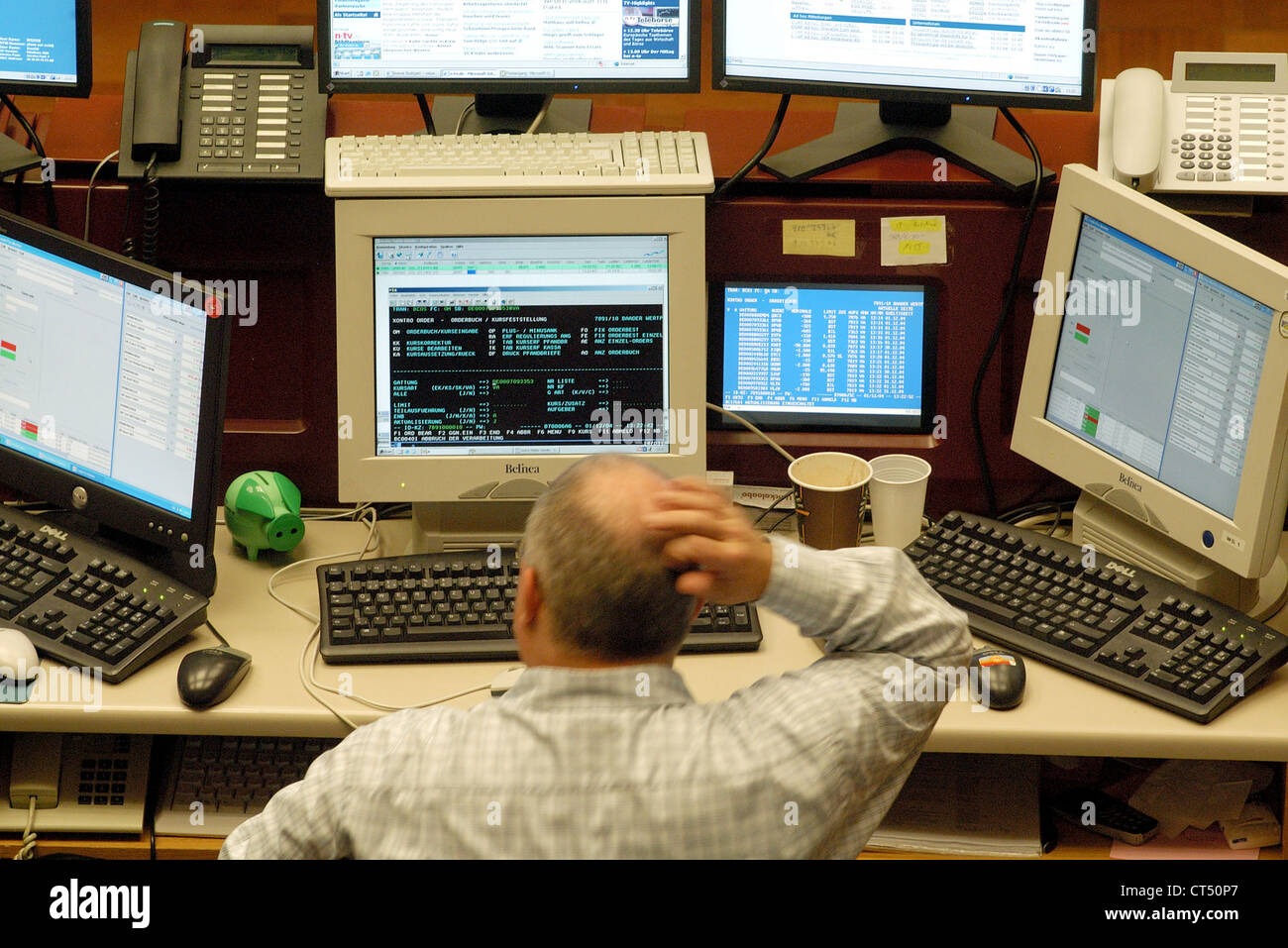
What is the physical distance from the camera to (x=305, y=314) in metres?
2.05

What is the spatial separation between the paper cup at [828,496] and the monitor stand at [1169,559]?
0.96 feet

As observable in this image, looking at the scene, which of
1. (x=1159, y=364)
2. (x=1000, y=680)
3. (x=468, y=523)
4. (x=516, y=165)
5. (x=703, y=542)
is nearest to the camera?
(x=703, y=542)

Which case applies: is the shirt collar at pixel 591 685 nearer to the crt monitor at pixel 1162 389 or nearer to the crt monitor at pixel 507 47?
the crt monitor at pixel 1162 389

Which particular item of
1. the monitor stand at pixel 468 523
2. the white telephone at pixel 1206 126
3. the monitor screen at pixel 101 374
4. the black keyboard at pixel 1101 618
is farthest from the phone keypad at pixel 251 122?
→ the white telephone at pixel 1206 126

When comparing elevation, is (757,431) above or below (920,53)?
below

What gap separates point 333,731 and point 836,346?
2.81 ft

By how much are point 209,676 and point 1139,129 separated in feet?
4.33

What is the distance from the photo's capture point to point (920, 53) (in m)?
1.92

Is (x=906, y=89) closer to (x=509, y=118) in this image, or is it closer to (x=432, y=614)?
(x=509, y=118)

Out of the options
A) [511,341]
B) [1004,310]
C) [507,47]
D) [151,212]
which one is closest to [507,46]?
[507,47]

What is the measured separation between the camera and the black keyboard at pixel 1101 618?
1.62 meters

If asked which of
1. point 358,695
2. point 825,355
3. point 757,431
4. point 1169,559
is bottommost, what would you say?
point 358,695

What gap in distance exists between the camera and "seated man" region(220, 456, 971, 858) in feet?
3.45
